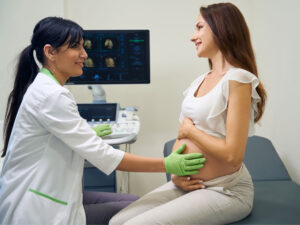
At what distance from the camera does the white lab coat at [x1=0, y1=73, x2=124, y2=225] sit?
1.00 metres

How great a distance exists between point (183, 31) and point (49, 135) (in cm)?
165

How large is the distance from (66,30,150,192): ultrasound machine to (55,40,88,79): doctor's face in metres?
0.67

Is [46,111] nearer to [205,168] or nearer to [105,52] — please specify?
[205,168]

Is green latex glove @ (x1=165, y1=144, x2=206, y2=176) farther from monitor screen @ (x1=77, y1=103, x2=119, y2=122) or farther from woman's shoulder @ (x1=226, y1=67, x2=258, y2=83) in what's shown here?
monitor screen @ (x1=77, y1=103, x2=119, y2=122)

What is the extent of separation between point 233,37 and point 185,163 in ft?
1.82

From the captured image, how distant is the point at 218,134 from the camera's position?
3.87ft

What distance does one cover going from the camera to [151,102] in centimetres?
244

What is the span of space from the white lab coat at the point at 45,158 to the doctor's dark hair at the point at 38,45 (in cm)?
15

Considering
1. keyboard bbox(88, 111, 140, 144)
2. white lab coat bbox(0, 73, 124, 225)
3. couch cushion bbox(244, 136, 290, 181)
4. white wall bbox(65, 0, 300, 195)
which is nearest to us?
white lab coat bbox(0, 73, 124, 225)

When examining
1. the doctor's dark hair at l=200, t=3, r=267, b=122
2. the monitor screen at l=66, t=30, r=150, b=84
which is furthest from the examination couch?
the monitor screen at l=66, t=30, r=150, b=84

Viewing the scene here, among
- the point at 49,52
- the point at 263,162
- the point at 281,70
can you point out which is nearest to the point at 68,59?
the point at 49,52

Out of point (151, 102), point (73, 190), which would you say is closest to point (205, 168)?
point (73, 190)

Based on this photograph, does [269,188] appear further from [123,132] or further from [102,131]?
[102,131]

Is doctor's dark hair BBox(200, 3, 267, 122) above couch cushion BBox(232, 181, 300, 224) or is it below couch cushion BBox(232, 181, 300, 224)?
above
